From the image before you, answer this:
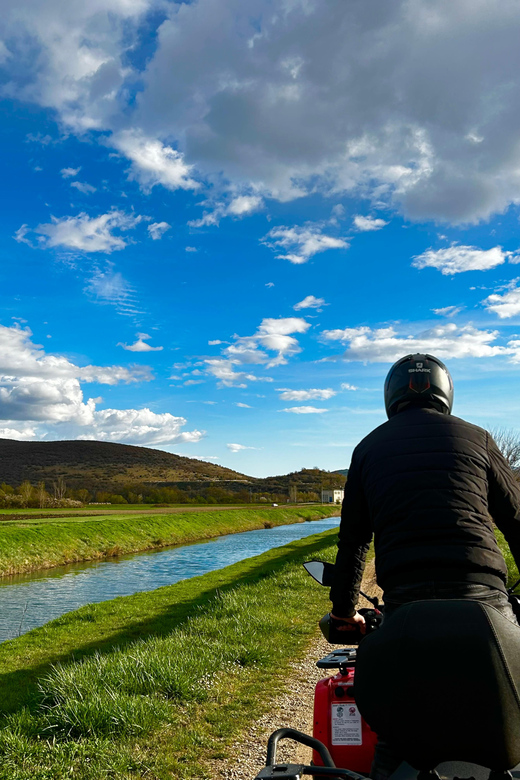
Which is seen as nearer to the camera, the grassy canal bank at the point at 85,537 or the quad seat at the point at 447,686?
the quad seat at the point at 447,686

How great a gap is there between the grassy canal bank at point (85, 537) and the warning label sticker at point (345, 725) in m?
23.5

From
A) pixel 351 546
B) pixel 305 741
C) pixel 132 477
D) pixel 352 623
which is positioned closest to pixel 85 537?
pixel 352 623

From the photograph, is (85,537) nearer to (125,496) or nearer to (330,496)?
(125,496)

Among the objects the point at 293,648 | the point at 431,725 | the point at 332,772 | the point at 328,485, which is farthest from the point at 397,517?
the point at 328,485

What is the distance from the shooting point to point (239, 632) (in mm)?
8852

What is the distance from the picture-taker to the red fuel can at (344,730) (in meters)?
2.98

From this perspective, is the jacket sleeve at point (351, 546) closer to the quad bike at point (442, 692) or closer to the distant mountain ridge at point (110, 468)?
the quad bike at point (442, 692)

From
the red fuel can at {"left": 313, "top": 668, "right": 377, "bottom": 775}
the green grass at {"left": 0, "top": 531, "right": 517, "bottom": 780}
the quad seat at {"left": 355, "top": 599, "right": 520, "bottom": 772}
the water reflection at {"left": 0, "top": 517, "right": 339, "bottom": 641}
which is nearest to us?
the quad seat at {"left": 355, "top": 599, "right": 520, "bottom": 772}

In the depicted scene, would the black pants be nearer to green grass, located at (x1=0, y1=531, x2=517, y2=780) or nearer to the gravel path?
the gravel path

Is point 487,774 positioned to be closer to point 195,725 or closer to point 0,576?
point 195,725

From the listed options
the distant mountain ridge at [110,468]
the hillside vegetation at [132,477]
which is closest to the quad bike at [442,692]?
the hillside vegetation at [132,477]

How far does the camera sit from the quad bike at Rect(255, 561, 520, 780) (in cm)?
173

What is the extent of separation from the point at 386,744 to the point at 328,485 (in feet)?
497

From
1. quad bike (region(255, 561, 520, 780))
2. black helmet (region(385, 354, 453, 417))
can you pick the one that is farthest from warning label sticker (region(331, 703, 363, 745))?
black helmet (region(385, 354, 453, 417))
